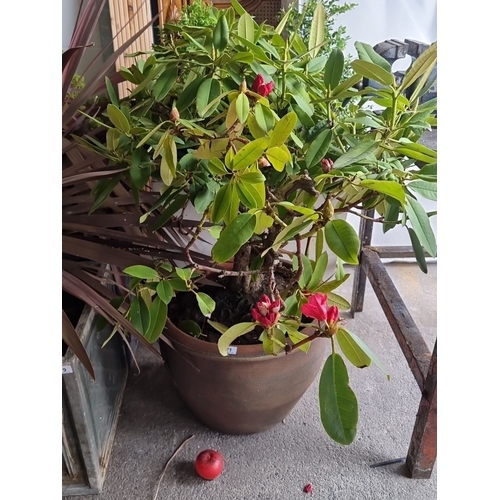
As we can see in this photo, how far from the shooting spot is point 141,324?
78cm

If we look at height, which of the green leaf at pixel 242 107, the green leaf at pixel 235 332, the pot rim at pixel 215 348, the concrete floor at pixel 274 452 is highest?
the green leaf at pixel 242 107

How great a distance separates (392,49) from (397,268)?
871 millimetres

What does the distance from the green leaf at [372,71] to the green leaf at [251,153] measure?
17 cm

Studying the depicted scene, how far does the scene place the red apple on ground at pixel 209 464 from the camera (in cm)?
97

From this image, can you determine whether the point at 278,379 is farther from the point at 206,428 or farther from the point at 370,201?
the point at 370,201

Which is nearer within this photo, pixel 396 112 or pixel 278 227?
pixel 396 112

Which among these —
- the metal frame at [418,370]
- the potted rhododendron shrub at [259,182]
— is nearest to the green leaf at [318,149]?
the potted rhododendron shrub at [259,182]

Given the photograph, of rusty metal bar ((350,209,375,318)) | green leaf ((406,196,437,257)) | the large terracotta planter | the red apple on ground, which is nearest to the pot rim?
the large terracotta planter

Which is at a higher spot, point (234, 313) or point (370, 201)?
point (370, 201)

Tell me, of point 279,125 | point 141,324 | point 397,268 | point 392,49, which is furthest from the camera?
point 397,268

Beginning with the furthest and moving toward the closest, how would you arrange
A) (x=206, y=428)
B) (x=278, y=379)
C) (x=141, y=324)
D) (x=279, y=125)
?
1. (x=206, y=428)
2. (x=278, y=379)
3. (x=141, y=324)
4. (x=279, y=125)

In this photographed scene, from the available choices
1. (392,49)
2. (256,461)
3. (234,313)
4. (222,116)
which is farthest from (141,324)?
(392,49)

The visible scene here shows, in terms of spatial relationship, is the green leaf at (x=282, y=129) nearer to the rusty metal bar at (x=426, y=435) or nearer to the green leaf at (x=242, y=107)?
the green leaf at (x=242, y=107)
